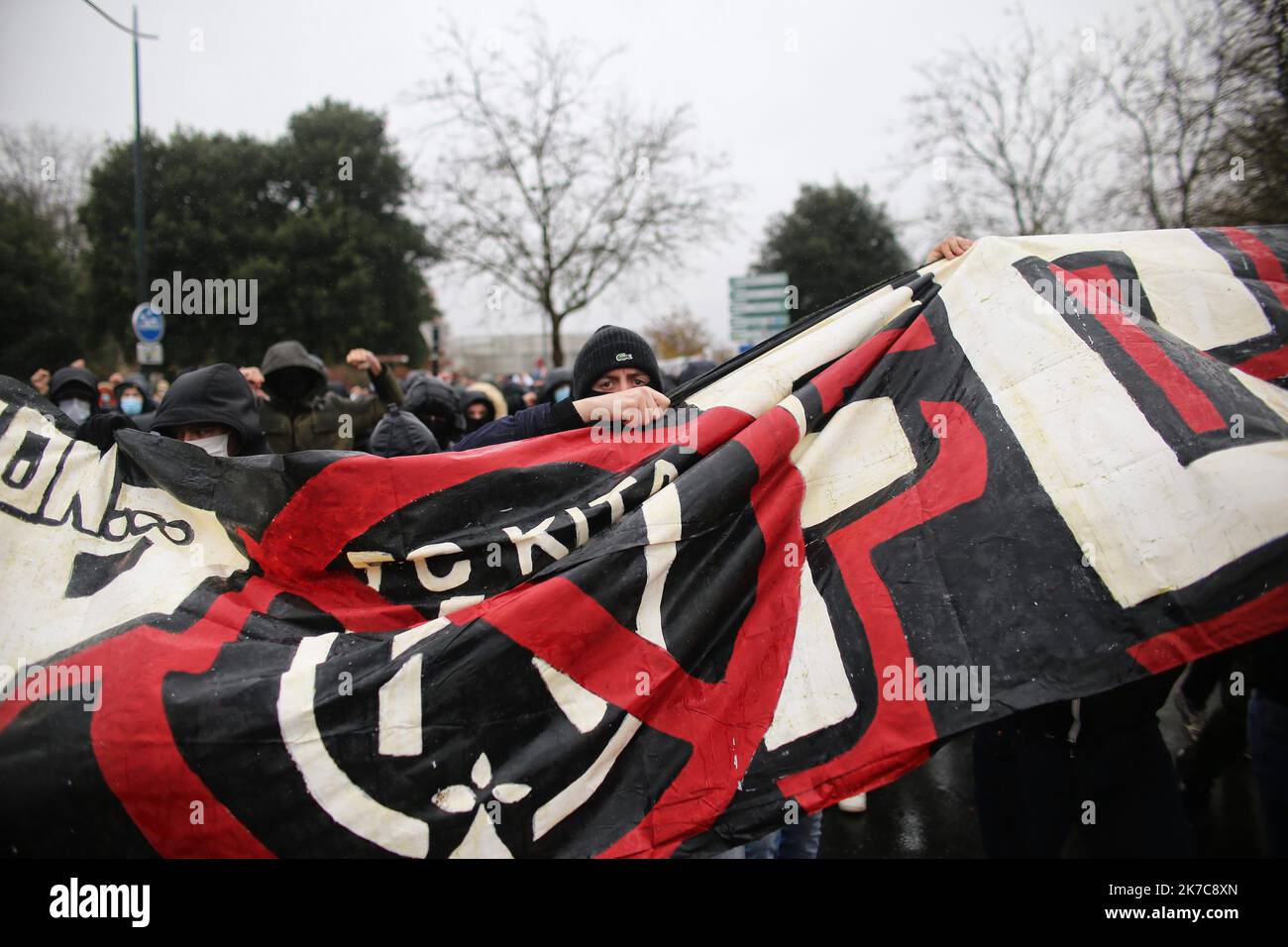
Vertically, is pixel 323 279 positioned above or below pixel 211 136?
below

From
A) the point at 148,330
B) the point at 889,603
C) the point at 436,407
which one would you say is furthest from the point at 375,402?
the point at 148,330

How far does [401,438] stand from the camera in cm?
337

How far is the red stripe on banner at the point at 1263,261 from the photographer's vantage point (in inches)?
93.4

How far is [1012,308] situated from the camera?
2.34 metres

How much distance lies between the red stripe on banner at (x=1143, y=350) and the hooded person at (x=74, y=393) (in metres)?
6.53

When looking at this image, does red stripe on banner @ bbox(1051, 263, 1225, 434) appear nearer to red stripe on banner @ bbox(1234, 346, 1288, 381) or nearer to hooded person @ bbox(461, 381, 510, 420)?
red stripe on banner @ bbox(1234, 346, 1288, 381)

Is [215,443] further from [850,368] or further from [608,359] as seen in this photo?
[850,368]

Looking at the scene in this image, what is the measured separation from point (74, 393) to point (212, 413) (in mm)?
4331

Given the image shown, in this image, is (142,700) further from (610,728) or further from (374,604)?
(610,728)

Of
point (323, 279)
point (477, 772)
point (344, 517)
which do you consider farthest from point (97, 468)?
point (323, 279)

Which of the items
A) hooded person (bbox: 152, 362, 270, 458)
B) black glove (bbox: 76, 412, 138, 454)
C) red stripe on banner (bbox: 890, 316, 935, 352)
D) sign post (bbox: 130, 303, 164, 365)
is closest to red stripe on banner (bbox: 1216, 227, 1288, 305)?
red stripe on banner (bbox: 890, 316, 935, 352)

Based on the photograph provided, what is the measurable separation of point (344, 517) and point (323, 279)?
2220 centimetres

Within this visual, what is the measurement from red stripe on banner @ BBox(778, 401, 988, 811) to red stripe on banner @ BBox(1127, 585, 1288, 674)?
0.54 meters

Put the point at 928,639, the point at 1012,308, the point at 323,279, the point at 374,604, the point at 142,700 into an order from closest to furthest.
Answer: the point at 142,700, the point at 928,639, the point at 374,604, the point at 1012,308, the point at 323,279
